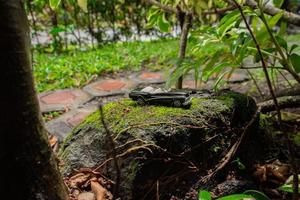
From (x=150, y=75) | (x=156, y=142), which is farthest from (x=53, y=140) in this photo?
(x=150, y=75)

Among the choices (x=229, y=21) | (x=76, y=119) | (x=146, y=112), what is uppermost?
(x=229, y=21)

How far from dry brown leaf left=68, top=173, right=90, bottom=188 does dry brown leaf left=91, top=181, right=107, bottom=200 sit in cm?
6

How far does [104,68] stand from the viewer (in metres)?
5.05

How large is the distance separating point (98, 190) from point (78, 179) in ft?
0.51

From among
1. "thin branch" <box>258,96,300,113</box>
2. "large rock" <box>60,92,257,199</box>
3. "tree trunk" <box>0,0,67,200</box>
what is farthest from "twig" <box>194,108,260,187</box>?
"tree trunk" <box>0,0,67,200</box>

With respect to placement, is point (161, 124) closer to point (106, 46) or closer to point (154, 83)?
point (154, 83)

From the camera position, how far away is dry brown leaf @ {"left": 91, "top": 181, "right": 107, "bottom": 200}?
1.77 metres

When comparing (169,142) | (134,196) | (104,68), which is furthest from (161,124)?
(104,68)

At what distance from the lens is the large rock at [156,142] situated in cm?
180

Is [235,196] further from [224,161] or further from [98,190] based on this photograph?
[98,190]

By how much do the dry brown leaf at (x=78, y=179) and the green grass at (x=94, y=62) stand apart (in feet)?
8.55

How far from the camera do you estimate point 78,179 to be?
191 cm

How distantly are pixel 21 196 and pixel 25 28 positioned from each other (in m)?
0.59

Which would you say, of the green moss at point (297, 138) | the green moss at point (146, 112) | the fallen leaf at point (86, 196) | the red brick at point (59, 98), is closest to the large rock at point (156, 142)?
the green moss at point (146, 112)
